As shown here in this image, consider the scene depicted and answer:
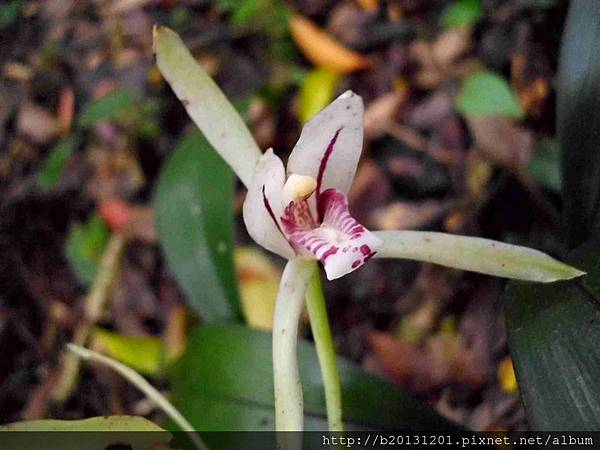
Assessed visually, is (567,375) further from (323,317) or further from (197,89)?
(197,89)

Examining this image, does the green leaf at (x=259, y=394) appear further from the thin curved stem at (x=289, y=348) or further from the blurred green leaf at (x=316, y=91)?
the blurred green leaf at (x=316, y=91)

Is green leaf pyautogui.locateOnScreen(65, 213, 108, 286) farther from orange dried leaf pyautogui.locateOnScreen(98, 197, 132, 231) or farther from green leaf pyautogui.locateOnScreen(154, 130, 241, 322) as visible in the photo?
green leaf pyautogui.locateOnScreen(154, 130, 241, 322)

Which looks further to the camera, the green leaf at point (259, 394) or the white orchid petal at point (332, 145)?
the green leaf at point (259, 394)

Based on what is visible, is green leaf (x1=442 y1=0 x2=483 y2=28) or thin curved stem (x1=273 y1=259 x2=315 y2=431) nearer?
thin curved stem (x1=273 y1=259 x2=315 y2=431)

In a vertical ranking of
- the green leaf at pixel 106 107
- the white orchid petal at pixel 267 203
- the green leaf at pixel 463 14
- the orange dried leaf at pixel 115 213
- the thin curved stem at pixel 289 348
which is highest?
the green leaf at pixel 463 14

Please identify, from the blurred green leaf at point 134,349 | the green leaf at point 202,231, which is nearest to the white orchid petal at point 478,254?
the green leaf at point 202,231

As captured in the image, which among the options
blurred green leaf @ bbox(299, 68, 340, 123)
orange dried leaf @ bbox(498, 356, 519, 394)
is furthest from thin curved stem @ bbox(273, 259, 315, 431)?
blurred green leaf @ bbox(299, 68, 340, 123)

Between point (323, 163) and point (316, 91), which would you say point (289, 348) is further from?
point (316, 91)
